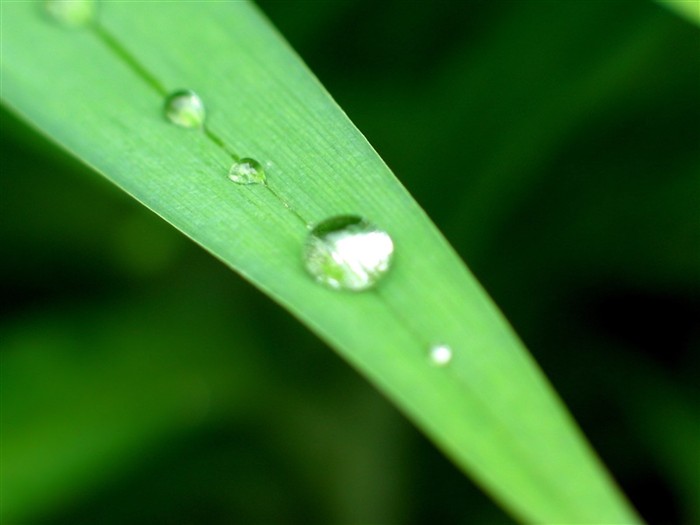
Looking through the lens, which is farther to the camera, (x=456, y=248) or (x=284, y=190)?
(x=456, y=248)

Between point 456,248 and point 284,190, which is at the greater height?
point 456,248

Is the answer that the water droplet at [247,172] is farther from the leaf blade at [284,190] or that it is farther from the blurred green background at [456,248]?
the blurred green background at [456,248]

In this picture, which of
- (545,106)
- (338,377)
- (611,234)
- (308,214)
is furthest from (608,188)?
(308,214)

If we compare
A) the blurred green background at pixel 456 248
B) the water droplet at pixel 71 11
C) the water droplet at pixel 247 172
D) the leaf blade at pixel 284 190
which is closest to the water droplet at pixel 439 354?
the leaf blade at pixel 284 190

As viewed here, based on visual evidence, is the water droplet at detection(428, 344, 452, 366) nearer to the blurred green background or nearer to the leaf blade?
the leaf blade

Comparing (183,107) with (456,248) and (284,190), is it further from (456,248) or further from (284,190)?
(456,248)

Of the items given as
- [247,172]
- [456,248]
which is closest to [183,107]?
[247,172]
